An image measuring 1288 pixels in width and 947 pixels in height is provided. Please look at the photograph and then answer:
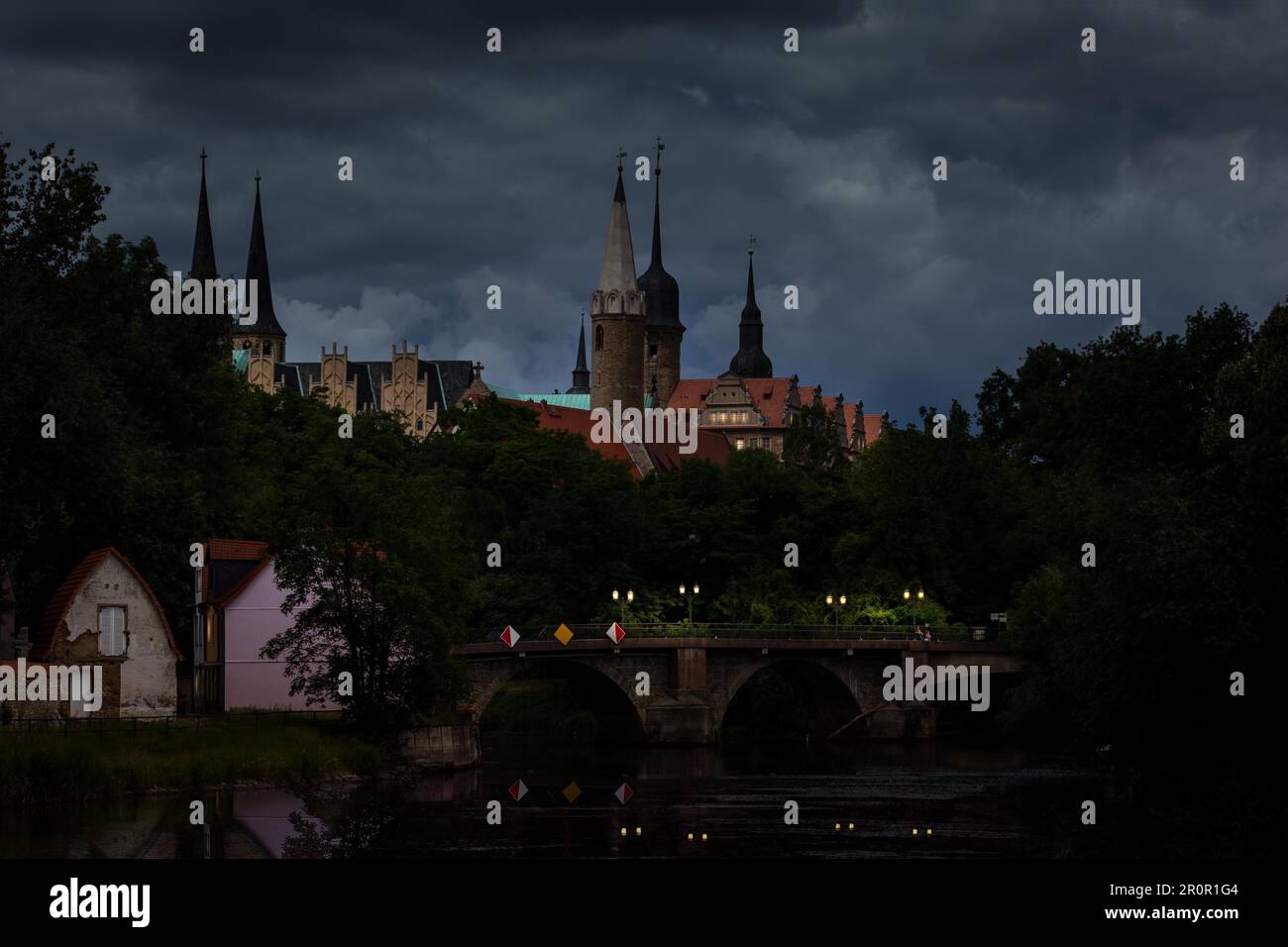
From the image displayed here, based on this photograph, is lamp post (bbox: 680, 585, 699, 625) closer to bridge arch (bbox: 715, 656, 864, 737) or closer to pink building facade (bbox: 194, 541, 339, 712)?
bridge arch (bbox: 715, 656, 864, 737)

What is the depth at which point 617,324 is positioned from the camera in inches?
7096

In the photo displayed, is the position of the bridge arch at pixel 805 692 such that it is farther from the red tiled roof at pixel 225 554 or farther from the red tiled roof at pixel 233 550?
the red tiled roof at pixel 225 554

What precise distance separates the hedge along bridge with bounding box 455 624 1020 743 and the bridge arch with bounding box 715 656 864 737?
0.23 feet

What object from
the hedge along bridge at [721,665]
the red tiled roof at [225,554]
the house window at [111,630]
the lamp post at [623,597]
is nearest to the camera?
the house window at [111,630]

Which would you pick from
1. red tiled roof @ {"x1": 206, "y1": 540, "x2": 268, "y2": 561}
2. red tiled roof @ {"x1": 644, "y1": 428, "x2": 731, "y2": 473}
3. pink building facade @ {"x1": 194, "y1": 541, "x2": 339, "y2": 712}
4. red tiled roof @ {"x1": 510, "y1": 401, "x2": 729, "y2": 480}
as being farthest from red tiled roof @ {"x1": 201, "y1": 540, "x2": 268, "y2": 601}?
red tiled roof @ {"x1": 644, "y1": 428, "x2": 731, "y2": 473}

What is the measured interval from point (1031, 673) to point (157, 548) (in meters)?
33.5

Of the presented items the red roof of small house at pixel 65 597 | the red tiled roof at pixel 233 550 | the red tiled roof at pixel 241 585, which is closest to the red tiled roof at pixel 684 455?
the red tiled roof at pixel 233 550

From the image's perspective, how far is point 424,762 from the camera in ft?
196

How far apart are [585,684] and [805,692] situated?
10.5 metres

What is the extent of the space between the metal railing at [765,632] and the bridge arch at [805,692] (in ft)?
4.20

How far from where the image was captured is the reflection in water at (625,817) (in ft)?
131
